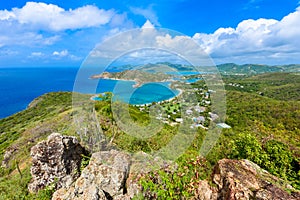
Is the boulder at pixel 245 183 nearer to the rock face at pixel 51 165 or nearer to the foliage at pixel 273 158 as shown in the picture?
the foliage at pixel 273 158

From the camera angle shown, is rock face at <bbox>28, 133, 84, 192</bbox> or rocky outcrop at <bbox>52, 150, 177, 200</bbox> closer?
rocky outcrop at <bbox>52, 150, 177, 200</bbox>

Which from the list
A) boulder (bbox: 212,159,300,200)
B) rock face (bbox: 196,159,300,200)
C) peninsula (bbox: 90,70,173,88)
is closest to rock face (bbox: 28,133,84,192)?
peninsula (bbox: 90,70,173,88)

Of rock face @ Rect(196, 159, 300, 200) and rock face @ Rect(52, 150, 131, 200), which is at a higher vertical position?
rock face @ Rect(196, 159, 300, 200)

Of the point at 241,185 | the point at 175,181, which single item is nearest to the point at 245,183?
the point at 241,185

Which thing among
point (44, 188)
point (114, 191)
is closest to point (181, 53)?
point (114, 191)

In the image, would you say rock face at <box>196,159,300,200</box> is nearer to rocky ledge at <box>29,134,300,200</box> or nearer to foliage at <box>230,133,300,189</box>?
rocky ledge at <box>29,134,300,200</box>

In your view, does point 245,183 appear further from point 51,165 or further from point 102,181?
point 51,165

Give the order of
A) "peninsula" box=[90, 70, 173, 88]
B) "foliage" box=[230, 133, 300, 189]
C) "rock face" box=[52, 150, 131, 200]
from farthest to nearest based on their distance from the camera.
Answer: "peninsula" box=[90, 70, 173, 88] < "foliage" box=[230, 133, 300, 189] < "rock face" box=[52, 150, 131, 200]
